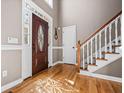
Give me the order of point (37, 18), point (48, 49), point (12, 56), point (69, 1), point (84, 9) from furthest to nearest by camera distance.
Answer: point (69, 1), point (84, 9), point (48, 49), point (37, 18), point (12, 56)

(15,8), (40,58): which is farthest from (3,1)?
(40,58)

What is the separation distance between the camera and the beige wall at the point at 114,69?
9.61 feet

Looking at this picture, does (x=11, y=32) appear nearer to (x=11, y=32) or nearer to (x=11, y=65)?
(x=11, y=32)

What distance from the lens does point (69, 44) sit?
571cm

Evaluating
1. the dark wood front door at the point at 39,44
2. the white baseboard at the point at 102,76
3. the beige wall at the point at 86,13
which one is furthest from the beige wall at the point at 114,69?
the beige wall at the point at 86,13

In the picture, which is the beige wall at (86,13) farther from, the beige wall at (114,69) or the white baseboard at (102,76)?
the beige wall at (114,69)

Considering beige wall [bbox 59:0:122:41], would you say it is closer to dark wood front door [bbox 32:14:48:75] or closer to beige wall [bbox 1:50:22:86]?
dark wood front door [bbox 32:14:48:75]

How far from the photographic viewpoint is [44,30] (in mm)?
4266

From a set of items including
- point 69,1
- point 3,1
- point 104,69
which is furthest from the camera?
point 69,1

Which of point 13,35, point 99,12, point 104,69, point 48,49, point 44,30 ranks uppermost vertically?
point 99,12

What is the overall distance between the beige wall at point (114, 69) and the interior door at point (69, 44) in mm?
2461

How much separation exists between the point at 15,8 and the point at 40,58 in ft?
6.47

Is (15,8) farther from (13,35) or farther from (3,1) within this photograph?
(13,35)

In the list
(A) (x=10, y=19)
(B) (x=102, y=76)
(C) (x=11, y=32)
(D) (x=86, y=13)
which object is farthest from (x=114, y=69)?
(D) (x=86, y=13)
